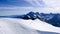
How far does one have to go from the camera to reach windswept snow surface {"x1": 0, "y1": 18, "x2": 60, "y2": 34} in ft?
4.34

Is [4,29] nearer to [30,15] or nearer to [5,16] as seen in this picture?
[5,16]

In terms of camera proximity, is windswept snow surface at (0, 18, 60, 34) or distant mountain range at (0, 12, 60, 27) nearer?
windswept snow surface at (0, 18, 60, 34)

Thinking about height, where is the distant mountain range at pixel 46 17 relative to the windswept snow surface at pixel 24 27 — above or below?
above

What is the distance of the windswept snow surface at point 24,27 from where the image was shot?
1322mm

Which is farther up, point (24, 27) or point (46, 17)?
point (46, 17)

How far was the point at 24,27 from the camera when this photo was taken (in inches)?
54.6

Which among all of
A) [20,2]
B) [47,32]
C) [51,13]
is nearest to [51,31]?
[47,32]

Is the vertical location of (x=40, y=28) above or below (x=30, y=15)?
below

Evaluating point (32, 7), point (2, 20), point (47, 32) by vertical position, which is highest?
point (32, 7)

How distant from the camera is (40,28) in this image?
4.56 ft

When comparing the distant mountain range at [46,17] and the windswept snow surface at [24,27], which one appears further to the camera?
the distant mountain range at [46,17]

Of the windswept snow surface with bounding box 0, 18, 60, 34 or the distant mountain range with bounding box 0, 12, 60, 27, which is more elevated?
the distant mountain range with bounding box 0, 12, 60, 27

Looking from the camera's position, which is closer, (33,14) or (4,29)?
(4,29)

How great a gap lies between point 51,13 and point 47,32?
0.25m
